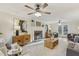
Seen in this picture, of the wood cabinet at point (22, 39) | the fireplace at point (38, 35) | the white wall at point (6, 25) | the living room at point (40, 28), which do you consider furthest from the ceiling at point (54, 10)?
the wood cabinet at point (22, 39)

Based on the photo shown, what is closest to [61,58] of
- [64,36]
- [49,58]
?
[49,58]

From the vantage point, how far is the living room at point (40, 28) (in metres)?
2.91

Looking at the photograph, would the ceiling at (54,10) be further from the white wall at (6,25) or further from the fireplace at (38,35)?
the fireplace at (38,35)

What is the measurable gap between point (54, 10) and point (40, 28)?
0.44m

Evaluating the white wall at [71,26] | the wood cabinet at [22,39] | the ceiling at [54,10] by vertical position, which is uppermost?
the ceiling at [54,10]

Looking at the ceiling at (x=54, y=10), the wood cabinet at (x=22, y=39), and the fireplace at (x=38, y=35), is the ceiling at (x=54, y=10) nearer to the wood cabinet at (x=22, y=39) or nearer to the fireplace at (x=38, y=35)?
the fireplace at (x=38, y=35)

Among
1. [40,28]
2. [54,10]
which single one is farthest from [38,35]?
[54,10]

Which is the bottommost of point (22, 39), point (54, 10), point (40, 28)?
point (22, 39)

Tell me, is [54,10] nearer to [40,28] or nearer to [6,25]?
[40,28]

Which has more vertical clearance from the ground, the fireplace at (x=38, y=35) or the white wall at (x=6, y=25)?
the white wall at (x=6, y=25)

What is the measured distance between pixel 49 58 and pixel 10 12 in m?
1.17

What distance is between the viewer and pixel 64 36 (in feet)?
9.56

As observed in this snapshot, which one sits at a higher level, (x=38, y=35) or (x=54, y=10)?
(x=54, y=10)

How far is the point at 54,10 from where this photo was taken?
2.93 meters
